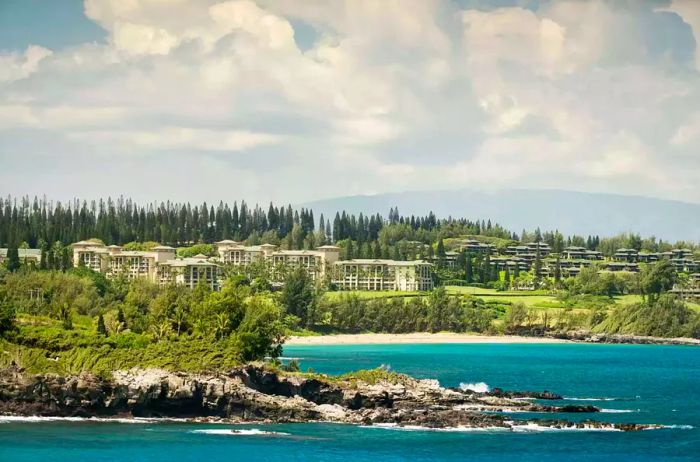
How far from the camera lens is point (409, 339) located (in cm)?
11100

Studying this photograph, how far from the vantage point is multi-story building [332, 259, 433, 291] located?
141500mm

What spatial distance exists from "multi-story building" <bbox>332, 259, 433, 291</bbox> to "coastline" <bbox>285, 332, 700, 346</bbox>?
25.7 meters

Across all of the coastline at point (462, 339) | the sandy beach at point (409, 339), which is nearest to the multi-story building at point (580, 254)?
the coastline at point (462, 339)

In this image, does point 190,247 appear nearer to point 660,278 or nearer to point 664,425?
point 660,278

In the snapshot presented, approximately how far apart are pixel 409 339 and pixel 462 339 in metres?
5.35

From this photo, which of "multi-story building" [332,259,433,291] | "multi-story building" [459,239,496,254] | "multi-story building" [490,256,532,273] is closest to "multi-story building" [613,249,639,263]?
"multi-story building" [490,256,532,273]

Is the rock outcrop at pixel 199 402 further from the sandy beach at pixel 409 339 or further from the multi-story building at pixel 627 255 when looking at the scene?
the multi-story building at pixel 627 255

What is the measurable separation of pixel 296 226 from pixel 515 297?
164 feet

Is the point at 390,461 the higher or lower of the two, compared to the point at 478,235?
lower

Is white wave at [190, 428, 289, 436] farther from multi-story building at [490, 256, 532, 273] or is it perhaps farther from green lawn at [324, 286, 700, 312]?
multi-story building at [490, 256, 532, 273]

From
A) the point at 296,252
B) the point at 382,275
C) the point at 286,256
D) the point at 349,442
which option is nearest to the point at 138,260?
the point at 286,256

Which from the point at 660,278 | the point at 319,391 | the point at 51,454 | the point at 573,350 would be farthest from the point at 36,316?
the point at 660,278

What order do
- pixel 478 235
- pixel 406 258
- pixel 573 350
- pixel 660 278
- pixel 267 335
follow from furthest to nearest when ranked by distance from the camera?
pixel 478 235 < pixel 406 258 < pixel 660 278 < pixel 573 350 < pixel 267 335

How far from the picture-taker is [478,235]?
7259 inches
